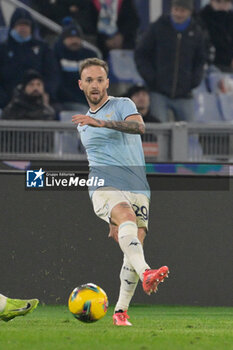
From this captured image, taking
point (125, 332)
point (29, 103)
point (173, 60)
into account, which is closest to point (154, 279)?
point (125, 332)

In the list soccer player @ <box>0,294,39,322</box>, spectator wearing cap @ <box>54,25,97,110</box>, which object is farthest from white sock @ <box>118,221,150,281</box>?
spectator wearing cap @ <box>54,25,97,110</box>

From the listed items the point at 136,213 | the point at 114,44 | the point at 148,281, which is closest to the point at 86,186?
the point at 136,213

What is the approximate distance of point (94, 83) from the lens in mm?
8266

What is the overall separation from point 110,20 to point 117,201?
31.8 feet

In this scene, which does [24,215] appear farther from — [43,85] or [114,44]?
[114,44]

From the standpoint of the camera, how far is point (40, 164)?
1097 cm

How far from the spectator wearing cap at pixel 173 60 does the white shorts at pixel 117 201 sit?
21.7 feet

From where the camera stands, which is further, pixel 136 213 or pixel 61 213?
pixel 61 213

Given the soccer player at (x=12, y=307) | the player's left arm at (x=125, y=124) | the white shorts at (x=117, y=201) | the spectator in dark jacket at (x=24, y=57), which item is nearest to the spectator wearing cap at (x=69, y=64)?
the spectator in dark jacket at (x=24, y=57)

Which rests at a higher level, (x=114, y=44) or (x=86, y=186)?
(x=114, y=44)

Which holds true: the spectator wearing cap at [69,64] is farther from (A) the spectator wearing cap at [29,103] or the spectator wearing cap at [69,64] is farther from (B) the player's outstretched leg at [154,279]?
(B) the player's outstretched leg at [154,279]

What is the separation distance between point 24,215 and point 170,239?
5.32 feet

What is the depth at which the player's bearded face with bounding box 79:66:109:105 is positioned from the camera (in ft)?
27.1

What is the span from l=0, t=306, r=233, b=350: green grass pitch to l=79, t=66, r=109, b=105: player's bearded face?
1.91 meters
